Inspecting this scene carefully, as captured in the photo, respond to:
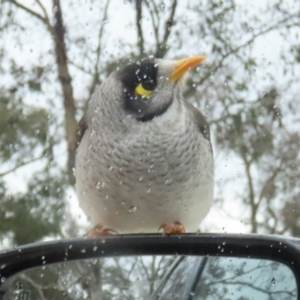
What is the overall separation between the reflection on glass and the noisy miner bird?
0.08 meters

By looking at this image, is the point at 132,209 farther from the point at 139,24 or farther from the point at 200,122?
the point at 139,24

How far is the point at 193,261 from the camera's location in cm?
107

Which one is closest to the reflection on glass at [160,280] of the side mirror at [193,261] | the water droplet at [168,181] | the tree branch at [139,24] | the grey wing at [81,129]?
the side mirror at [193,261]

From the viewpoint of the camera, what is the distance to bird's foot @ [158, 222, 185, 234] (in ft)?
3.80

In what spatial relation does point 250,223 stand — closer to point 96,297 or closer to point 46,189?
point 46,189

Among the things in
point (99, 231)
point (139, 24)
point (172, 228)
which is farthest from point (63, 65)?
point (172, 228)

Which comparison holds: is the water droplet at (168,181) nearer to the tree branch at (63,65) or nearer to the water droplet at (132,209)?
the water droplet at (132,209)

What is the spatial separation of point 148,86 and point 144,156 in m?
0.14

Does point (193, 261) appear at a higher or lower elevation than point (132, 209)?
lower

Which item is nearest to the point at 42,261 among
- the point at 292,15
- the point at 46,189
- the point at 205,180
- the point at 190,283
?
the point at 190,283

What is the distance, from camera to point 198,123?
131 centimetres

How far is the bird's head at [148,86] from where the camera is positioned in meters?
1.19

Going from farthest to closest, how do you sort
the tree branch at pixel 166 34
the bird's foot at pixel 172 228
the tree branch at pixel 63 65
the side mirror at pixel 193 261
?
the tree branch at pixel 166 34 → the tree branch at pixel 63 65 → the bird's foot at pixel 172 228 → the side mirror at pixel 193 261

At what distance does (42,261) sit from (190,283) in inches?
9.6
